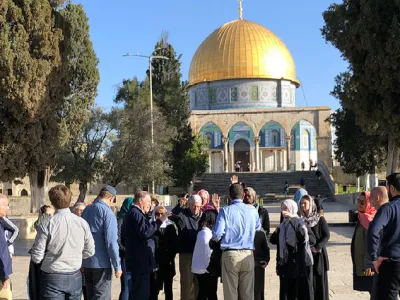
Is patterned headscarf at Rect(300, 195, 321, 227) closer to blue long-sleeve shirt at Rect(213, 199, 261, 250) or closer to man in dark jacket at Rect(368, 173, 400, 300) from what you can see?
blue long-sleeve shirt at Rect(213, 199, 261, 250)

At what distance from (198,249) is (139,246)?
0.66m

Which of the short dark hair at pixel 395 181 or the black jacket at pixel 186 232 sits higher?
the short dark hair at pixel 395 181

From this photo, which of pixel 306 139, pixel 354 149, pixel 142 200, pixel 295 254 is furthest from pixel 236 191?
pixel 306 139

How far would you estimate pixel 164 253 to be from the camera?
21.9 ft

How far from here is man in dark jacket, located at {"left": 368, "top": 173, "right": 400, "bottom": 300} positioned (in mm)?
4832

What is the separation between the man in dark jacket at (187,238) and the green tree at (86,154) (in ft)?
52.7

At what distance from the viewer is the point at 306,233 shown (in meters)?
5.90

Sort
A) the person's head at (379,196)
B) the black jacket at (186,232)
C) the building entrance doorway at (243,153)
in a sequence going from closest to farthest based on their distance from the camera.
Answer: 1. the person's head at (379,196)
2. the black jacket at (186,232)
3. the building entrance doorway at (243,153)

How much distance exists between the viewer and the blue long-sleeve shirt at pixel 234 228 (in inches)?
224

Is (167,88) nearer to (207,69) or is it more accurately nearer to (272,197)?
(272,197)

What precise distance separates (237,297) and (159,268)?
1332 millimetres

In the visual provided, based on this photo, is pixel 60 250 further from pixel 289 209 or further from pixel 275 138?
pixel 275 138

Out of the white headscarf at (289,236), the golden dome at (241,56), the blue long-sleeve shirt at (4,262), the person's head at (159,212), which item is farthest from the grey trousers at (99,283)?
the golden dome at (241,56)

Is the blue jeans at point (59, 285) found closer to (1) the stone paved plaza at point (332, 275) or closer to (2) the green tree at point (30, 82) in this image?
(1) the stone paved plaza at point (332, 275)
